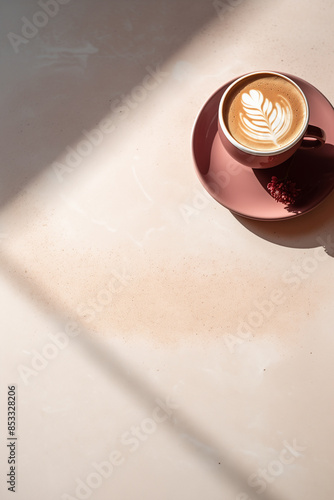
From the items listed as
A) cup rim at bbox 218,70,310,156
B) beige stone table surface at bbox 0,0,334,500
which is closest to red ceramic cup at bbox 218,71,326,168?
cup rim at bbox 218,70,310,156

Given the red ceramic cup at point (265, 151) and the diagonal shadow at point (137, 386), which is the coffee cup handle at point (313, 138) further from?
the diagonal shadow at point (137, 386)

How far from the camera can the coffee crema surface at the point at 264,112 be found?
890mm

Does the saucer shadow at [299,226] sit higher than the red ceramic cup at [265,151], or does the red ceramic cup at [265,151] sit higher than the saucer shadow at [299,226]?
the red ceramic cup at [265,151]

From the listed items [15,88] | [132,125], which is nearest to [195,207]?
[132,125]

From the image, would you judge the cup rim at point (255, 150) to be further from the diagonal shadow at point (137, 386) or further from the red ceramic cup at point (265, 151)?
the diagonal shadow at point (137, 386)

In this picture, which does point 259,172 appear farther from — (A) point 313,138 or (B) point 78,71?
(B) point 78,71

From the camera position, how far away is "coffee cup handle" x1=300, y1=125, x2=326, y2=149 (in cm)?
90

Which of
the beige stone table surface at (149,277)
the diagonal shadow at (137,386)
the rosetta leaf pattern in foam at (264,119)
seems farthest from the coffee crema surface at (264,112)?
the diagonal shadow at (137,386)

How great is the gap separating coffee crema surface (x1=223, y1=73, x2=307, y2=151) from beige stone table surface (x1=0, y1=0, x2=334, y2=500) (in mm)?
168

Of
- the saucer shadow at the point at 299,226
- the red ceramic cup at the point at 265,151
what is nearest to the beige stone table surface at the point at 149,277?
the saucer shadow at the point at 299,226

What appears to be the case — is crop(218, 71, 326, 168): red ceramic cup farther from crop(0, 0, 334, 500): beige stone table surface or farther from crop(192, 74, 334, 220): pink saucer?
crop(0, 0, 334, 500): beige stone table surface

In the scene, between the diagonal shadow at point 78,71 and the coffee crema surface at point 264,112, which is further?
the diagonal shadow at point 78,71

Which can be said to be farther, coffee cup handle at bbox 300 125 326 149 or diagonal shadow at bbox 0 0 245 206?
diagonal shadow at bbox 0 0 245 206

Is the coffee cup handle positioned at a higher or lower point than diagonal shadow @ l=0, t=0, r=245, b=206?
lower
